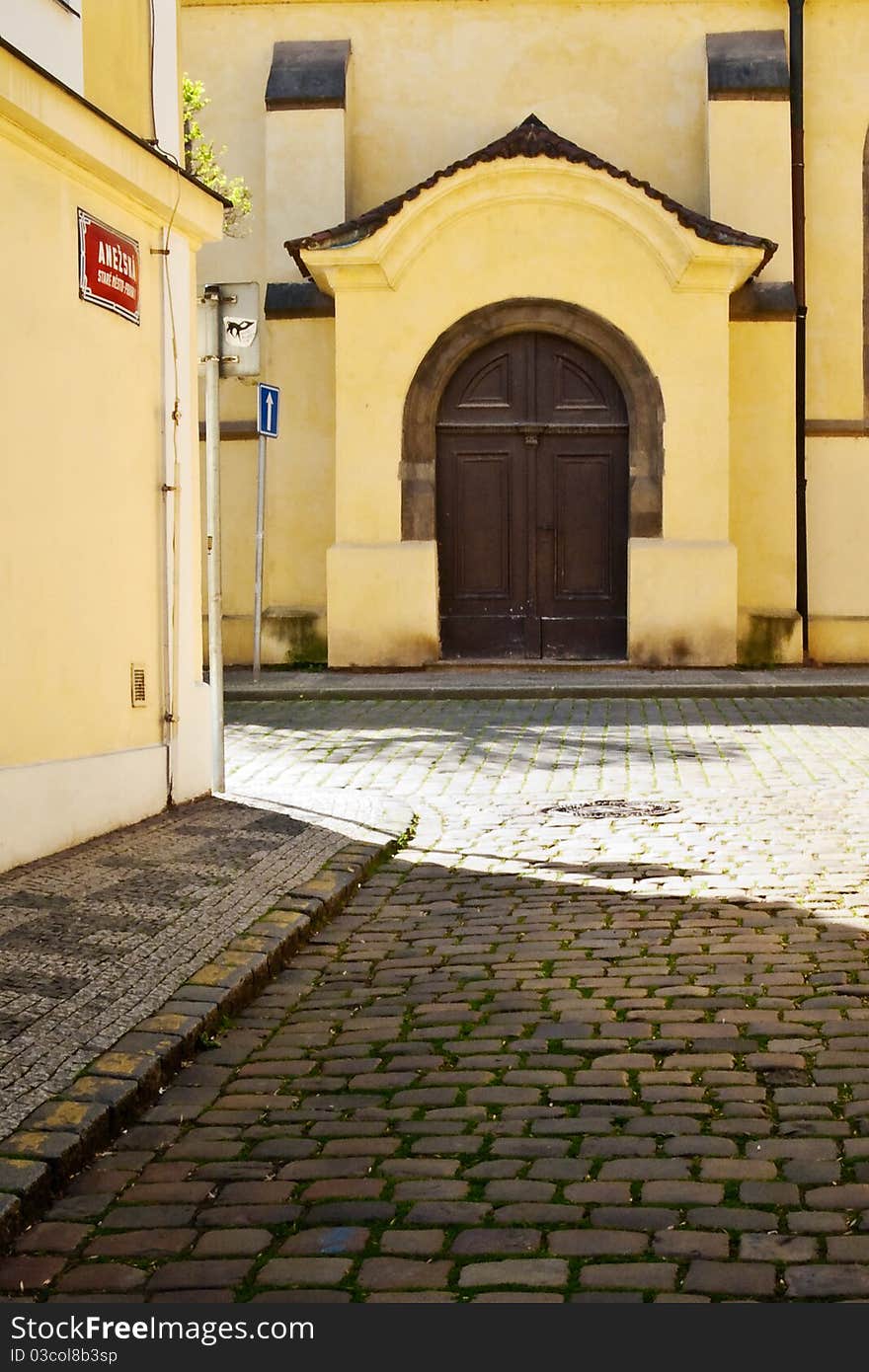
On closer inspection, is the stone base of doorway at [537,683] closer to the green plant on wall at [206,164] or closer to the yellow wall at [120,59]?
the green plant on wall at [206,164]

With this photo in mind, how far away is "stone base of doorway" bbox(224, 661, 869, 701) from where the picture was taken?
18.9m

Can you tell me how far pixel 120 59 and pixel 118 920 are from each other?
515 centimetres

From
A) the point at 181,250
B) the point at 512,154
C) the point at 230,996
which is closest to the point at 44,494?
the point at 181,250

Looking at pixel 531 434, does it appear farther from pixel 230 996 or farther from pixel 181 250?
pixel 230 996

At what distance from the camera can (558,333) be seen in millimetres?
22047

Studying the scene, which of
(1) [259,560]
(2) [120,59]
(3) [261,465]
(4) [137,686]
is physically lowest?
(4) [137,686]

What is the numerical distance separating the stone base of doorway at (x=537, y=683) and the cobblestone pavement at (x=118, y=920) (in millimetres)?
8648

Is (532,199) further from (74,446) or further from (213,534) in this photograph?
(74,446)

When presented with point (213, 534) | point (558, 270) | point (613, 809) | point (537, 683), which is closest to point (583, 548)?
point (558, 270)

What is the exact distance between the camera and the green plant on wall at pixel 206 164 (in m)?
21.2

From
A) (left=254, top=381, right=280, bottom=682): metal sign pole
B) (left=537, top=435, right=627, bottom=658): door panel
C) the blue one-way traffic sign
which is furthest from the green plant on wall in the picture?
(left=537, top=435, right=627, bottom=658): door panel

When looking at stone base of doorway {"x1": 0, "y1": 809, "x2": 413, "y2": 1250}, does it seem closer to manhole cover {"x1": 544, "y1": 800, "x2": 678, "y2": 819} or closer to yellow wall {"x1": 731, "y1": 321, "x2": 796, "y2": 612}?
manhole cover {"x1": 544, "y1": 800, "x2": 678, "y2": 819}

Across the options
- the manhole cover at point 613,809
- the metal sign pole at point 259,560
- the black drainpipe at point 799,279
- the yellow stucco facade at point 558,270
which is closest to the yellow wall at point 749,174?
the yellow stucco facade at point 558,270

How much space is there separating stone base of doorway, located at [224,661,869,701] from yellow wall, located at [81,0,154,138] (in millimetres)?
9096
